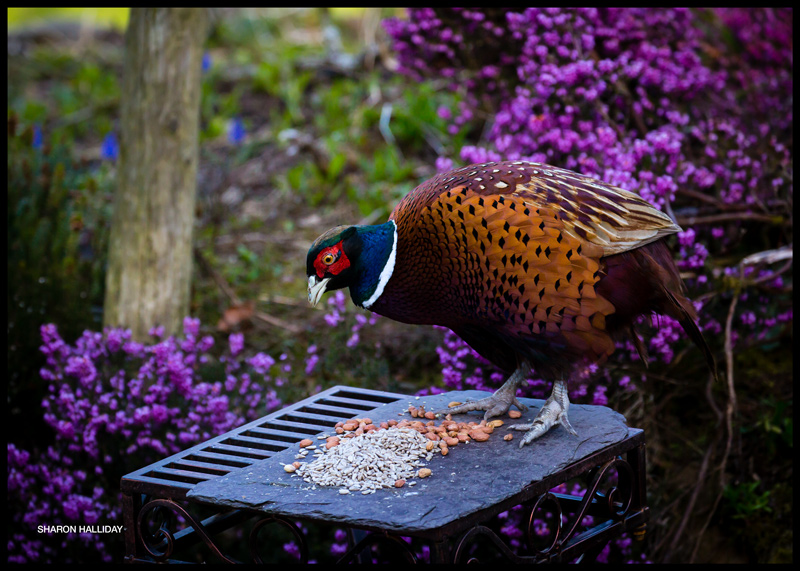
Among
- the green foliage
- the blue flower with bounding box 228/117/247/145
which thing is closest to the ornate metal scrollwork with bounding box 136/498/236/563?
the green foliage

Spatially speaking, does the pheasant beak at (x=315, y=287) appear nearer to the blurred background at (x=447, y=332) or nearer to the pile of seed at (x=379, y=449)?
the pile of seed at (x=379, y=449)

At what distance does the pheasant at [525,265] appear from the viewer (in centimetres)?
254

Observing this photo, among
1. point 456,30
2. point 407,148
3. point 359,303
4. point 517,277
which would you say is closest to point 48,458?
point 359,303

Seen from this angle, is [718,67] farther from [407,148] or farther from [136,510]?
[136,510]

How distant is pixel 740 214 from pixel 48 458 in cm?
315

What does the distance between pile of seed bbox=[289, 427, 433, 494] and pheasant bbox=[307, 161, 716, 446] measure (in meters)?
0.37

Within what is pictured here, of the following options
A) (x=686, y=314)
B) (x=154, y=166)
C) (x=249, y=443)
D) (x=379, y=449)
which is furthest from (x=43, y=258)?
A: (x=686, y=314)

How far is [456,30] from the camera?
4.76 metres

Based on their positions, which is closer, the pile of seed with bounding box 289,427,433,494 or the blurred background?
the pile of seed with bounding box 289,427,433,494

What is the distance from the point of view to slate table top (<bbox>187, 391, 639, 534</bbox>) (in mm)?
2111

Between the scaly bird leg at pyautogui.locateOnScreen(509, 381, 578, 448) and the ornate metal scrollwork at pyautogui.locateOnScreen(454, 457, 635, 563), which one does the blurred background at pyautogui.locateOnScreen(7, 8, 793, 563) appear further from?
the ornate metal scrollwork at pyautogui.locateOnScreen(454, 457, 635, 563)

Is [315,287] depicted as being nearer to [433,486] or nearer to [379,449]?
[379,449]

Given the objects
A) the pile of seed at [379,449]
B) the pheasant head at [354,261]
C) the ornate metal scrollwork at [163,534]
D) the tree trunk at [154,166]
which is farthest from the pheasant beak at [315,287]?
the tree trunk at [154,166]

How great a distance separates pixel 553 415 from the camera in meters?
2.67
